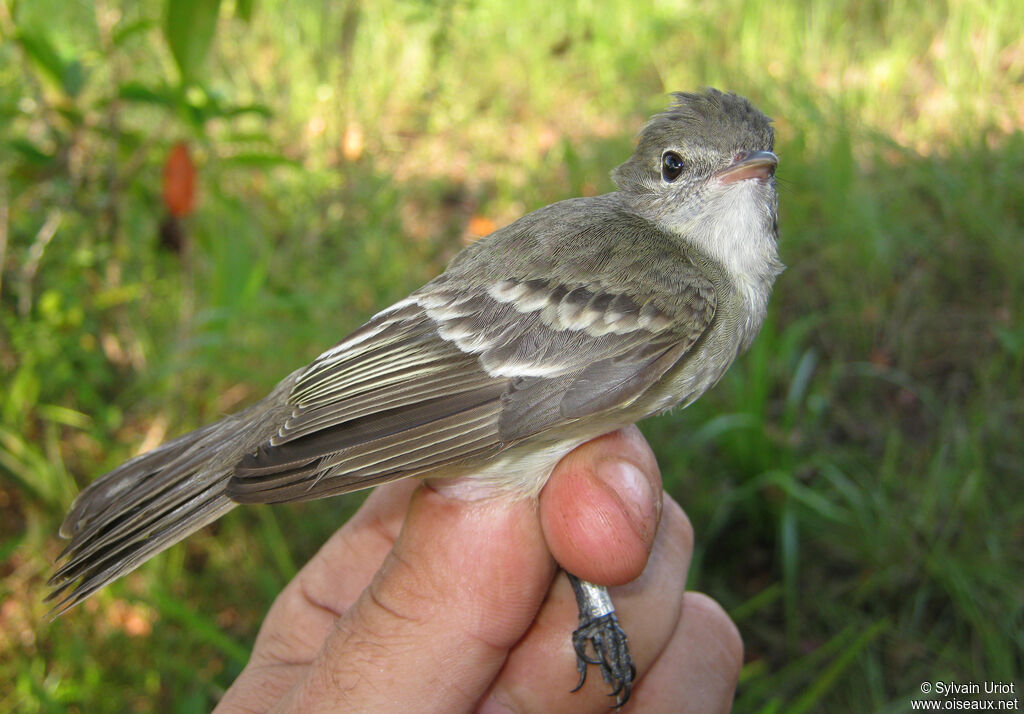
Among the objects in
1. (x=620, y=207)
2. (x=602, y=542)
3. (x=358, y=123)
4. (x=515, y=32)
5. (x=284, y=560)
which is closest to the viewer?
(x=602, y=542)

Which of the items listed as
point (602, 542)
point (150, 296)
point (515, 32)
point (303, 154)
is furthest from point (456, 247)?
point (602, 542)

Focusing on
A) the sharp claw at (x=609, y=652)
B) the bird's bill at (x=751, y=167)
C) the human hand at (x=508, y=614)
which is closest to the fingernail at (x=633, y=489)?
the human hand at (x=508, y=614)

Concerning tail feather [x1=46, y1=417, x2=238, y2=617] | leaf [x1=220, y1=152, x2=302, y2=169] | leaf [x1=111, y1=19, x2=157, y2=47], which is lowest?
tail feather [x1=46, y1=417, x2=238, y2=617]

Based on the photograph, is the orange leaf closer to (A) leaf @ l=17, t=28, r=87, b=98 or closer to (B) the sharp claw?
(A) leaf @ l=17, t=28, r=87, b=98

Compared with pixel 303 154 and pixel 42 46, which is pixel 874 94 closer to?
pixel 303 154

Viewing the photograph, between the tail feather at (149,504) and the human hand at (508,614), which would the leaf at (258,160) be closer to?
the tail feather at (149,504)

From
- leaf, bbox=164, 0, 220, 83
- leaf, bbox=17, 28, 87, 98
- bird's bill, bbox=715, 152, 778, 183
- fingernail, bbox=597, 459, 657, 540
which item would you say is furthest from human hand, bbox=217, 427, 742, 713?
leaf, bbox=17, 28, 87, 98

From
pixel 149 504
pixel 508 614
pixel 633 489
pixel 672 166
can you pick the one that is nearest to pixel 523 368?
pixel 633 489
